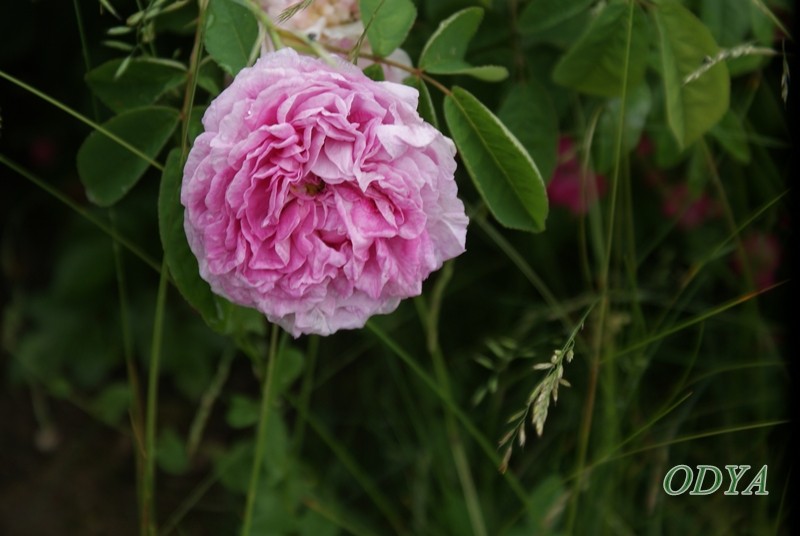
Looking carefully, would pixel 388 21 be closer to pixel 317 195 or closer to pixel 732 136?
pixel 317 195

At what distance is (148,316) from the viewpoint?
4.88ft

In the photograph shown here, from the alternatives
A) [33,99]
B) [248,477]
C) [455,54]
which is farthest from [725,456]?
[33,99]

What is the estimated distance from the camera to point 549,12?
848 millimetres

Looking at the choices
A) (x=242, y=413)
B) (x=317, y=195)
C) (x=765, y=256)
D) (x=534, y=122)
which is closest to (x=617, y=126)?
(x=534, y=122)

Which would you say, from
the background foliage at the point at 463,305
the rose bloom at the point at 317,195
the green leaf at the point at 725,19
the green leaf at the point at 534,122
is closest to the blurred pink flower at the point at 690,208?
the background foliage at the point at 463,305

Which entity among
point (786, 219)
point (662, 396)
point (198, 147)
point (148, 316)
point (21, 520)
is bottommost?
point (21, 520)

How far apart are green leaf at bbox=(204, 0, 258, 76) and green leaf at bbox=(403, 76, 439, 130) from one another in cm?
14

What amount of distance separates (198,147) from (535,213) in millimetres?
279

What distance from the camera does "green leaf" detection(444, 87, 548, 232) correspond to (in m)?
0.71

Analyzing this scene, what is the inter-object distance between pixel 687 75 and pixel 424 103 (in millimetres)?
256

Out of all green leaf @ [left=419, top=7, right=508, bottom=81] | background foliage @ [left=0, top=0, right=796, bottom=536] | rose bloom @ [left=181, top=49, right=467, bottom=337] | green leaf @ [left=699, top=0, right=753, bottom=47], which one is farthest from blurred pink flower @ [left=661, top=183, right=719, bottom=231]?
rose bloom @ [left=181, top=49, right=467, bottom=337]

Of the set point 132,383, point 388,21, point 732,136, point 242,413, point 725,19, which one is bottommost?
point 242,413

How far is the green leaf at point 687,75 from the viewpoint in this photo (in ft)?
2.58

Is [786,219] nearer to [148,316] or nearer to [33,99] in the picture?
[148,316]
